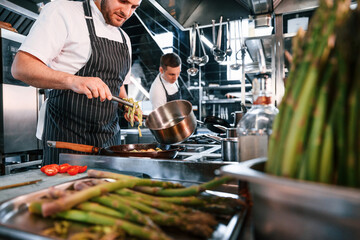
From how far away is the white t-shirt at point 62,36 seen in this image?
4.87 feet

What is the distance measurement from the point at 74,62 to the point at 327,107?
165 centimetres

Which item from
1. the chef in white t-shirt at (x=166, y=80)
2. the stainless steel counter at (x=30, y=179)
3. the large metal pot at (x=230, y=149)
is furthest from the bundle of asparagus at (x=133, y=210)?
the chef in white t-shirt at (x=166, y=80)

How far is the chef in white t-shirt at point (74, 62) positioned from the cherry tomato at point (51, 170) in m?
0.49

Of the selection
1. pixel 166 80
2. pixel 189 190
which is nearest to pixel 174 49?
pixel 166 80

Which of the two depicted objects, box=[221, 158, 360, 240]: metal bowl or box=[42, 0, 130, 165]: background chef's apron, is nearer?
box=[221, 158, 360, 240]: metal bowl

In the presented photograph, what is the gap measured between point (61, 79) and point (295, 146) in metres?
1.34

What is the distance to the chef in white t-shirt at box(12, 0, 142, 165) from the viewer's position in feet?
4.83

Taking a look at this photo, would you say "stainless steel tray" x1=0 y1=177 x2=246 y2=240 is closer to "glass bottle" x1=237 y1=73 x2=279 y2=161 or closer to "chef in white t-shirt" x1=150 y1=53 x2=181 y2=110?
"glass bottle" x1=237 y1=73 x2=279 y2=161

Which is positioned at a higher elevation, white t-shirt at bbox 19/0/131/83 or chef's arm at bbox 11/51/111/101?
white t-shirt at bbox 19/0/131/83

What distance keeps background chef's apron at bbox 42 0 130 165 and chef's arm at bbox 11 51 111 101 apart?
0.75 ft

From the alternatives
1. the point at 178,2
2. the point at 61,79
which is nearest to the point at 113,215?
the point at 61,79

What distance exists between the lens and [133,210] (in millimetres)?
529

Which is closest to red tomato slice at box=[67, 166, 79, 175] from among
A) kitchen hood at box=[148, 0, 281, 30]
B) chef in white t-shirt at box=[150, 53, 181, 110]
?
kitchen hood at box=[148, 0, 281, 30]

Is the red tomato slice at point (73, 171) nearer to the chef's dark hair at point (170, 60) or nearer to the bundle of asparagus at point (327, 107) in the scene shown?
the bundle of asparagus at point (327, 107)
